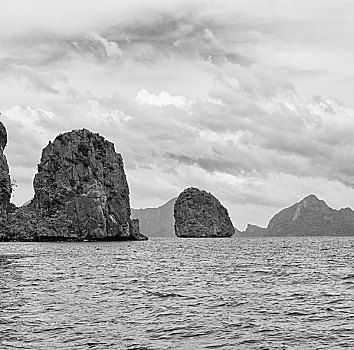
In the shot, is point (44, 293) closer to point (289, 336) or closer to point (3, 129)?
point (289, 336)

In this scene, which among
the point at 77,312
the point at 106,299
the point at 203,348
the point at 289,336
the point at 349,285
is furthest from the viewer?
the point at 349,285

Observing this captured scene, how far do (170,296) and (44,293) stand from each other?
35.8ft

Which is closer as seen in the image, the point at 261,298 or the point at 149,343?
the point at 149,343

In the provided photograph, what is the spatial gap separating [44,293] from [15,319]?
13.4m

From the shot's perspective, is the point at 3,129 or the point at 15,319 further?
the point at 3,129

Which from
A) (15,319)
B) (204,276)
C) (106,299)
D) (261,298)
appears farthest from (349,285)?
(15,319)

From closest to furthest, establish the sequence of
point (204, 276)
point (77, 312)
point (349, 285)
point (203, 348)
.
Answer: point (203, 348) → point (77, 312) → point (349, 285) → point (204, 276)

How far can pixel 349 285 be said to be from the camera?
5750cm

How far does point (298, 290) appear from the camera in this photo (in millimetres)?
53531

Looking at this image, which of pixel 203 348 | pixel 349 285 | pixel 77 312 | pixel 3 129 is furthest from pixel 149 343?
pixel 3 129

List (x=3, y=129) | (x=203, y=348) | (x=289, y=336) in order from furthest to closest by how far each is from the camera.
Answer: (x=3, y=129) < (x=289, y=336) < (x=203, y=348)

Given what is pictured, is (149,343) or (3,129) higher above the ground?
(3,129)

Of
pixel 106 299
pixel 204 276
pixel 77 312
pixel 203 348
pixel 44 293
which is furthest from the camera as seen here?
pixel 204 276

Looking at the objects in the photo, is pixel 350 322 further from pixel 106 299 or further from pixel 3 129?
pixel 3 129
